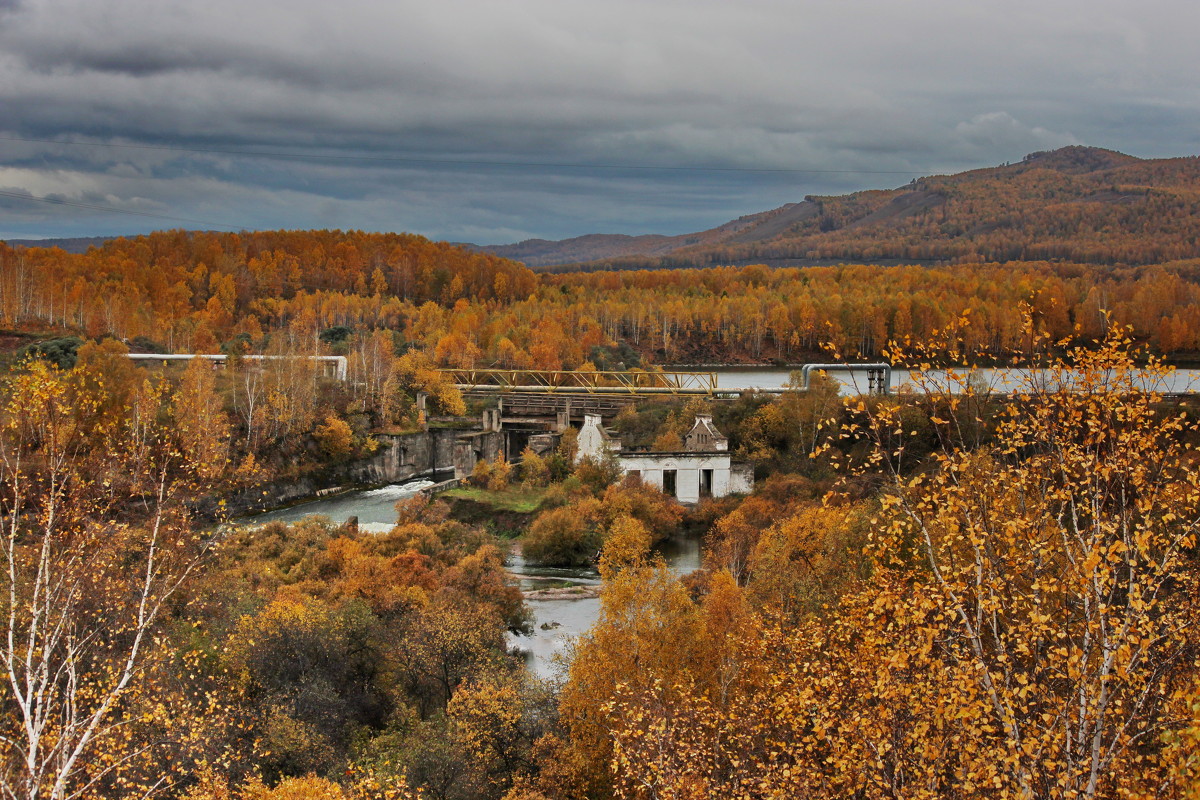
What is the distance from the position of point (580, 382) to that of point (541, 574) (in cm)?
4407

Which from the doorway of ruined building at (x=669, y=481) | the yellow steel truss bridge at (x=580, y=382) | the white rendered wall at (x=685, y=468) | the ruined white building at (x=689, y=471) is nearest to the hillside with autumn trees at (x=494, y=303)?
the yellow steel truss bridge at (x=580, y=382)

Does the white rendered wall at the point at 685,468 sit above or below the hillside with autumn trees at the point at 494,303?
below

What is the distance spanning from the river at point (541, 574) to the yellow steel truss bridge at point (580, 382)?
54.7 feet

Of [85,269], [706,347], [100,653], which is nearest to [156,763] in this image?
[100,653]

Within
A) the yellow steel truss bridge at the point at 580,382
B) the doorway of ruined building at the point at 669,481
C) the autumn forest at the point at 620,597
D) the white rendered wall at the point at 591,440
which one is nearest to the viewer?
the autumn forest at the point at 620,597

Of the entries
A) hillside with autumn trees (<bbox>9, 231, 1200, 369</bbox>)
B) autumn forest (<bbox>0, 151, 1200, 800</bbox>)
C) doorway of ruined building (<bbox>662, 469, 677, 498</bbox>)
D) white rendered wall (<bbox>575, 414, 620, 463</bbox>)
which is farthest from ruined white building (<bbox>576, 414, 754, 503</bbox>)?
hillside with autumn trees (<bbox>9, 231, 1200, 369</bbox>)

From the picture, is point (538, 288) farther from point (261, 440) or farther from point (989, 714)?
point (989, 714)

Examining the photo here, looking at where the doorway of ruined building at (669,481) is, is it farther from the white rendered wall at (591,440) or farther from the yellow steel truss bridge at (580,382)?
the yellow steel truss bridge at (580,382)

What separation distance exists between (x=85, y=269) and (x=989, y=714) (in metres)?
122

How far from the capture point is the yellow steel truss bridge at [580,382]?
7147 centimetres

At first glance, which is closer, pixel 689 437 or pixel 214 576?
pixel 214 576

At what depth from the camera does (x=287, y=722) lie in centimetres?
1764

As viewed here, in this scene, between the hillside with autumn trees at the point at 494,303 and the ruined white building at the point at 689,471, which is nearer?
the ruined white building at the point at 689,471

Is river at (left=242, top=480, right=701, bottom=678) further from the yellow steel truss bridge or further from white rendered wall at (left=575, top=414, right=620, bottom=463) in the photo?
the yellow steel truss bridge
